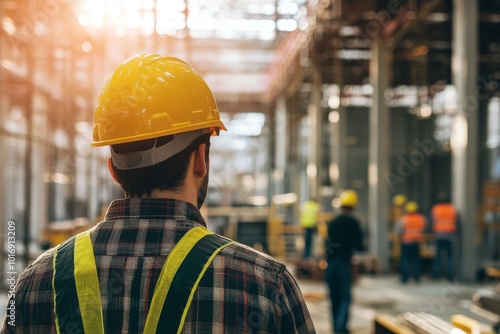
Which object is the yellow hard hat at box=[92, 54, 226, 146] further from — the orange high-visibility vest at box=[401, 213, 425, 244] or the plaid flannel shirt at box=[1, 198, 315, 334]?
the orange high-visibility vest at box=[401, 213, 425, 244]

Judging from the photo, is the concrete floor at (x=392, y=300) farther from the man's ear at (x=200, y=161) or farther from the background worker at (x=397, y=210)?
the man's ear at (x=200, y=161)

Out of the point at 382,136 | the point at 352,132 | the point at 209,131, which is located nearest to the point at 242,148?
the point at 352,132

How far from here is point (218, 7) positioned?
72.6 ft

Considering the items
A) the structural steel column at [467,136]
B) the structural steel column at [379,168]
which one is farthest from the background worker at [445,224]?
the structural steel column at [379,168]

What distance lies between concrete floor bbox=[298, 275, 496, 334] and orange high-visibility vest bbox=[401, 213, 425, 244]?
1.14 m

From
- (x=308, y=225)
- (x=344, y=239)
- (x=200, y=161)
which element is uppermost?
(x=200, y=161)

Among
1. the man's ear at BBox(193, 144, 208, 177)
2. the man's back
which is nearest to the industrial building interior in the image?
the man's back

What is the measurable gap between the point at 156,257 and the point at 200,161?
31 cm

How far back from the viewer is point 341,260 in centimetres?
878

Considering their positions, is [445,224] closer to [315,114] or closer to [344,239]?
[344,239]

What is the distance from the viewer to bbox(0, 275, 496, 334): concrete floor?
36.1ft

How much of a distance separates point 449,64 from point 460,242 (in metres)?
13.2

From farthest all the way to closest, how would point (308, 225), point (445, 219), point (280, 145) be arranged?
point (280, 145)
point (308, 225)
point (445, 219)

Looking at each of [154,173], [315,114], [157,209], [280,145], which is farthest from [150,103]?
[280,145]
